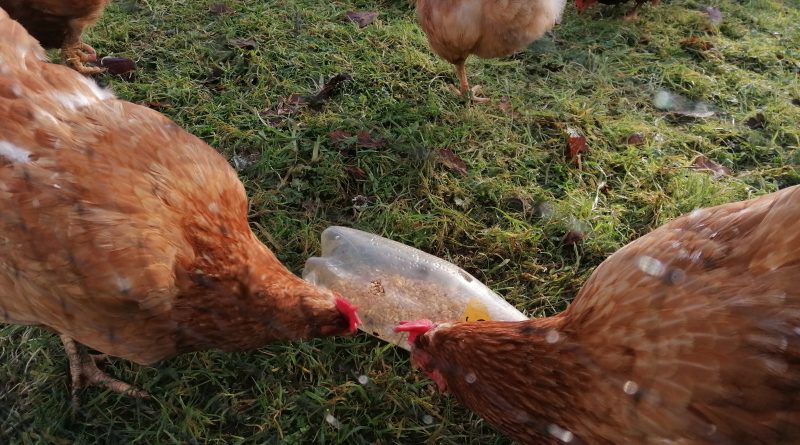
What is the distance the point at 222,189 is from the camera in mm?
1284

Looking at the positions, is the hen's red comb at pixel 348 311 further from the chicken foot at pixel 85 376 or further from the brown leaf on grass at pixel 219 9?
the brown leaf on grass at pixel 219 9

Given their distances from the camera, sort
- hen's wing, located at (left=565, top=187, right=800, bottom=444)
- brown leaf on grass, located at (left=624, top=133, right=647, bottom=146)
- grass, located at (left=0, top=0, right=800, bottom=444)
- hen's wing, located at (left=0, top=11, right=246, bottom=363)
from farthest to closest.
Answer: brown leaf on grass, located at (left=624, top=133, right=647, bottom=146)
grass, located at (left=0, top=0, right=800, bottom=444)
hen's wing, located at (left=0, top=11, right=246, bottom=363)
hen's wing, located at (left=565, top=187, right=800, bottom=444)

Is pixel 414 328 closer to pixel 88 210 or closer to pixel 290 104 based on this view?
pixel 88 210

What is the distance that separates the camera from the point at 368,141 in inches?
82.8

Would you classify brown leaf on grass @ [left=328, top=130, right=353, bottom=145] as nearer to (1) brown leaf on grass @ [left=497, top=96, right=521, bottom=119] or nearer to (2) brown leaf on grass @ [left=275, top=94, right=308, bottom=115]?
(2) brown leaf on grass @ [left=275, top=94, right=308, bottom=115]

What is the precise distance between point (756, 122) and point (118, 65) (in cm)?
293

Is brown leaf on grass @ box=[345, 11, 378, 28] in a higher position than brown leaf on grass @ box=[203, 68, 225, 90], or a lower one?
higher

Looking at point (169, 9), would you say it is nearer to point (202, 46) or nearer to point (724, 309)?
point (202, 46)

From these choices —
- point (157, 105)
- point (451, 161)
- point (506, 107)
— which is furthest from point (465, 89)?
point (157, 105)

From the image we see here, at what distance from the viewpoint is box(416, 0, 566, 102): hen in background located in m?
2.02

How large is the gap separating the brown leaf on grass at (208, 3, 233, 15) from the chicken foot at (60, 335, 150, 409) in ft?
6.36

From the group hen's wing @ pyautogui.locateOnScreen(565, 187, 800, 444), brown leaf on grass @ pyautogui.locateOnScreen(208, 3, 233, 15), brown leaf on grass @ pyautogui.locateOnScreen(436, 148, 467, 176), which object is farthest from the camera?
brown leaf on grass @ pyautogui.locateOnScreen(208, 3, 233, 15)

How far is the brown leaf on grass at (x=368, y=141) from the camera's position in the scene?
2.08 metres

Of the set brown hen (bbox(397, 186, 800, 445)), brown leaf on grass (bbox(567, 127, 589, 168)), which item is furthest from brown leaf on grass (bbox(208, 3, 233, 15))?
brown hen (bbox(397, 186, 800, 445))
